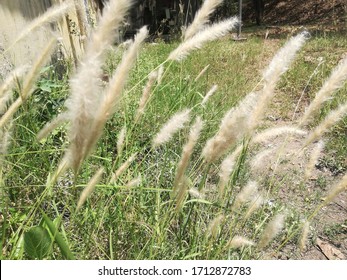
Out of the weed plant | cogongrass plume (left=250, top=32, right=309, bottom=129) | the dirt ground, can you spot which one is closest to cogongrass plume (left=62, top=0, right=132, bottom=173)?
the weed plant

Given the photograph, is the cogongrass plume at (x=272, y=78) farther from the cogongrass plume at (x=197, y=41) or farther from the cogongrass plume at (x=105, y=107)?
the cogongrass plume at (x=105, y=107)

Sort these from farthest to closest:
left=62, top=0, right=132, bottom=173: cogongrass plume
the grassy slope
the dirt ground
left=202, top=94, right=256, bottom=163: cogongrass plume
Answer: the dirt ground, the grassy slope, left=202, top=94, right=256, bottom=163: cogongrass plume, left=62, top=0, right=132, bottom=173: cogongrass plume

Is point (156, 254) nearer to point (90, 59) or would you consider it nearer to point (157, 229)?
point (157, 229)

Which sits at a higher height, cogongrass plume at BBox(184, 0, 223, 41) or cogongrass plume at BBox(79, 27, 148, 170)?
cogongrass plume at BBox(184, 0, 223, 41)

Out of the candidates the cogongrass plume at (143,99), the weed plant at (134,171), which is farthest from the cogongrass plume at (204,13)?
the cogongrass plume at (143,99)

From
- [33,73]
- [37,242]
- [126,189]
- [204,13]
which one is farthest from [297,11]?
[37,242]

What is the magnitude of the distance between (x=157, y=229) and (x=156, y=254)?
9 cm

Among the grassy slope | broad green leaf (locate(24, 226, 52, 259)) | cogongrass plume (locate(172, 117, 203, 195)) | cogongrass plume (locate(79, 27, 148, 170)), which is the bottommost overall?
the grassy slope

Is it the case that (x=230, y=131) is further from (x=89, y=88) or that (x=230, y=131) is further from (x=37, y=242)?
(x=37, y=242)

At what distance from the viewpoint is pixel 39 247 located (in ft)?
3.06

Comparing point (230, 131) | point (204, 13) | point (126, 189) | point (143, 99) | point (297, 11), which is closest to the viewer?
point (230, 131)

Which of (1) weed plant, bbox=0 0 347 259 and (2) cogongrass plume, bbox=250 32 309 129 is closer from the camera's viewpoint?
(1) weed plant, bbox=0 0 347 259

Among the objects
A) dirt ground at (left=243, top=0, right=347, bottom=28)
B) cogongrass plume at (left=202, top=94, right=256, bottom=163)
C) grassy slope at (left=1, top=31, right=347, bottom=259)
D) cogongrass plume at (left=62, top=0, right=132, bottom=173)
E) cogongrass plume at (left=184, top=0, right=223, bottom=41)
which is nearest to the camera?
cogongrass plume at (left=62, top=0, right=132, bottom=173)

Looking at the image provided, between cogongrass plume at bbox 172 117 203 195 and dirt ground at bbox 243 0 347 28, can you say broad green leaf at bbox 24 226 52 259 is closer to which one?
cogongrass plume at bbox 172 117 203 195
